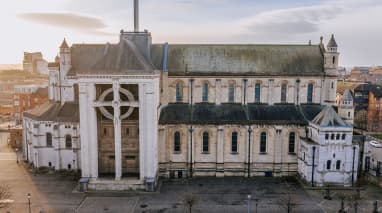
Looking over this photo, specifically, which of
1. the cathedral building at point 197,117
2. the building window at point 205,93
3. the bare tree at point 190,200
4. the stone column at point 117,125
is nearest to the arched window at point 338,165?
the cathedral building at point 197,117

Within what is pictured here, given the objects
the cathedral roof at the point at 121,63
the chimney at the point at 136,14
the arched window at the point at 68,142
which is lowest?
the arched window at the point at 68,142

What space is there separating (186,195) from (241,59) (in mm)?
24584

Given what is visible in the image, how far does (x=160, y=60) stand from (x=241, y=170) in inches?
872

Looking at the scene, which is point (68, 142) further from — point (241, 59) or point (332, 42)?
point (332, 42)

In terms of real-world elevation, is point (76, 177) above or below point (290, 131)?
below

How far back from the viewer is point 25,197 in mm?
44438

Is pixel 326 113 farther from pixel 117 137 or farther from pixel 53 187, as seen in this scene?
pixel 53 187

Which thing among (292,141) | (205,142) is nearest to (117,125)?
(205,142)

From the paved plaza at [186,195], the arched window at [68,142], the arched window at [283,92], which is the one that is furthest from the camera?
the arched window at [283,92]

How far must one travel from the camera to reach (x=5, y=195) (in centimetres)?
4400

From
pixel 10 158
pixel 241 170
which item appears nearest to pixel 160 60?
pixel 241 170

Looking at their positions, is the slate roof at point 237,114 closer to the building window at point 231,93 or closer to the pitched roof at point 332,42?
the building window at point 231,93

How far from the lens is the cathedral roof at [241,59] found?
5500cm

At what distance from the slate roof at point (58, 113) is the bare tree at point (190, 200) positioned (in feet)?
73.3
